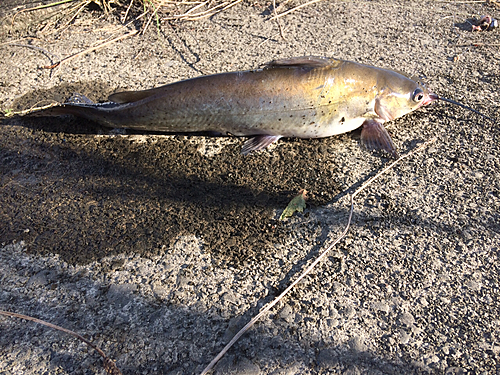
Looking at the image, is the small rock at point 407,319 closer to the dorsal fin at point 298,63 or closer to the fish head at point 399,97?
the fish head at point 399,97

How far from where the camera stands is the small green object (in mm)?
2307

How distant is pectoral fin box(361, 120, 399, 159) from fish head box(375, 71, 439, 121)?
114mm

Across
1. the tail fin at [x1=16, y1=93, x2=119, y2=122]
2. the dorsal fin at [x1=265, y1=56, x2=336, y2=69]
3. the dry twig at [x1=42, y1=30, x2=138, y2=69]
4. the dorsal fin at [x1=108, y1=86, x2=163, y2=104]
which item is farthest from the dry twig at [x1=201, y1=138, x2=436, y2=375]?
the dry twig at [x1=42, y1=30, x2=138, y2=69]

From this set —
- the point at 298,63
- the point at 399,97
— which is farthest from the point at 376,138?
the point at 298,63

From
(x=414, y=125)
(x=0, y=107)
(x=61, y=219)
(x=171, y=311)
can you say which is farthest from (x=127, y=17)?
(x=171, y=311)

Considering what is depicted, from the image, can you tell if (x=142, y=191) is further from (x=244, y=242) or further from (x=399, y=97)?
(x=399, y=97)

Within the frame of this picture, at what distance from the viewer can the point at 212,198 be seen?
7.91 feet

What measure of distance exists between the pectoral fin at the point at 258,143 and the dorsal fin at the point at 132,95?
73 cm

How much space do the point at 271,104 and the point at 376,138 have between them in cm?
79

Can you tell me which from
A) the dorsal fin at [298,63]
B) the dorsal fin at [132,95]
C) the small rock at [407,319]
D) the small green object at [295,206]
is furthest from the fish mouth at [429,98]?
the dorsal fin at [132,95]

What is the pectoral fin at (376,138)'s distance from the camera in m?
2.71

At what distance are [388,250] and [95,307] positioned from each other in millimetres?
1551

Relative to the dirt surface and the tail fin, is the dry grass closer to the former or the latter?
the dirt surface

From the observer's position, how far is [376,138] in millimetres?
2771
